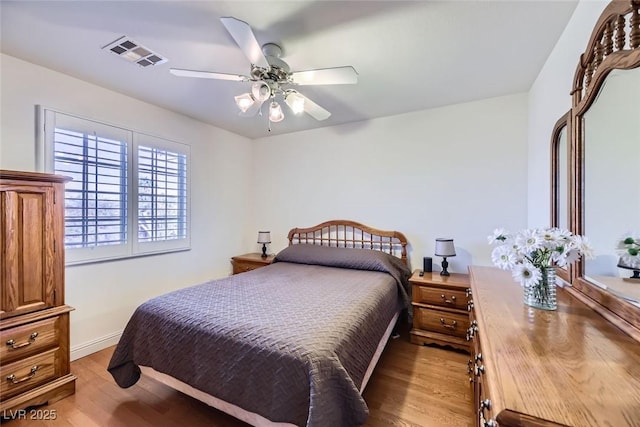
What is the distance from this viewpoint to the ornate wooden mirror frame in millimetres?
980

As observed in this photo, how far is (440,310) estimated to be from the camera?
256cm

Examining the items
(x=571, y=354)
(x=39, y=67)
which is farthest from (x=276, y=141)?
(x=571, y=354)

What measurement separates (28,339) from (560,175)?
3684 mm

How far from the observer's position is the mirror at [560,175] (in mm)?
1615

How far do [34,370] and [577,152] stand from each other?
3.58m

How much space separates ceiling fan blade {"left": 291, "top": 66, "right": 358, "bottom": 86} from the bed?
5.02 ft

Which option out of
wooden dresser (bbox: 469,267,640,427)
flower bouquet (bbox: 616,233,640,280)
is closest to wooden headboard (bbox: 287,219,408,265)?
wooden dresser (bbox: 469,267,640,427)

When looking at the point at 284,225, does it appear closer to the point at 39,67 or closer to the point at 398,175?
the point at 398,175

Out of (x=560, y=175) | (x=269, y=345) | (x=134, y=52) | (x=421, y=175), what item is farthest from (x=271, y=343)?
(x=421, y=175)

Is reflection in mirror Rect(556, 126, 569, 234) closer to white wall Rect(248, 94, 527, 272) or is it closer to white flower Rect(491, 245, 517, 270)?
white flower Rect(491, 245, 517, 270)

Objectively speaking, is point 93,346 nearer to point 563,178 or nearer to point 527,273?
point 527,273

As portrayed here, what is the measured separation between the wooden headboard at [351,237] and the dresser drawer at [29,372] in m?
2.55

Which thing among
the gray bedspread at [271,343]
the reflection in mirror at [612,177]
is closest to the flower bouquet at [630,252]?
the reflection in mirror at [612,177]

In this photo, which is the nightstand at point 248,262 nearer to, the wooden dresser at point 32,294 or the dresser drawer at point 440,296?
the dresser drawer at point 440,296
